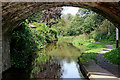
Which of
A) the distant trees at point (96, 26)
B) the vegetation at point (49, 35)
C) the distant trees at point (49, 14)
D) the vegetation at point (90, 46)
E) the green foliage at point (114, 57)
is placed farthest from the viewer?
the distant trees at point (96, 26)

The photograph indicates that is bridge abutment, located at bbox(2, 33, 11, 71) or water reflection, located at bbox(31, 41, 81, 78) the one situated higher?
bridge abutment, located at bbox(2, 33, 11, 71)

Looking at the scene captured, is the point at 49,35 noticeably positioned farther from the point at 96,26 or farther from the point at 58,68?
the point at 58,68

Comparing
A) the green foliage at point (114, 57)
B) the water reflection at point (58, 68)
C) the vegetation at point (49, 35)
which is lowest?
the water reflection at point (58, 68)

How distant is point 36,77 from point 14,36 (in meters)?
3.22

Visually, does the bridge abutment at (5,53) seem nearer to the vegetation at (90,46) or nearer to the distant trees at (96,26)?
the vegetation at (90,46)

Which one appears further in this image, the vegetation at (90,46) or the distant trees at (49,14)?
the vegetation at (90,46)

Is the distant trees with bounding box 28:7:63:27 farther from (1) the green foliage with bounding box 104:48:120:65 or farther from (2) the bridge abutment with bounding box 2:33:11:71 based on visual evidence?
(1) the green foliage with bounding box 104:48:120:65

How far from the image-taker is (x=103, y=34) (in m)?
21.8

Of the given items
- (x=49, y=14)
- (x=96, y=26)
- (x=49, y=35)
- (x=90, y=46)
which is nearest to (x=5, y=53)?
(x=49, y=14)

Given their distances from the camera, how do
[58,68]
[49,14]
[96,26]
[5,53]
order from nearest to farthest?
[5,53]
[58,68]
[49,14]
[96,26]

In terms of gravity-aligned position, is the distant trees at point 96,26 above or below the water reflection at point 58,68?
above

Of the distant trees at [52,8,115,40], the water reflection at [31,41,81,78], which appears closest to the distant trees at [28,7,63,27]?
the water reflection at [31,41,81,78]

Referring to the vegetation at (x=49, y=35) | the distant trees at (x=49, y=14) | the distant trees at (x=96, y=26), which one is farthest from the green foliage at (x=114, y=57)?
the distant trees at (x=96, y=26)

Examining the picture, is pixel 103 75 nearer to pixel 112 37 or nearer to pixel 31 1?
pixel 31 1
